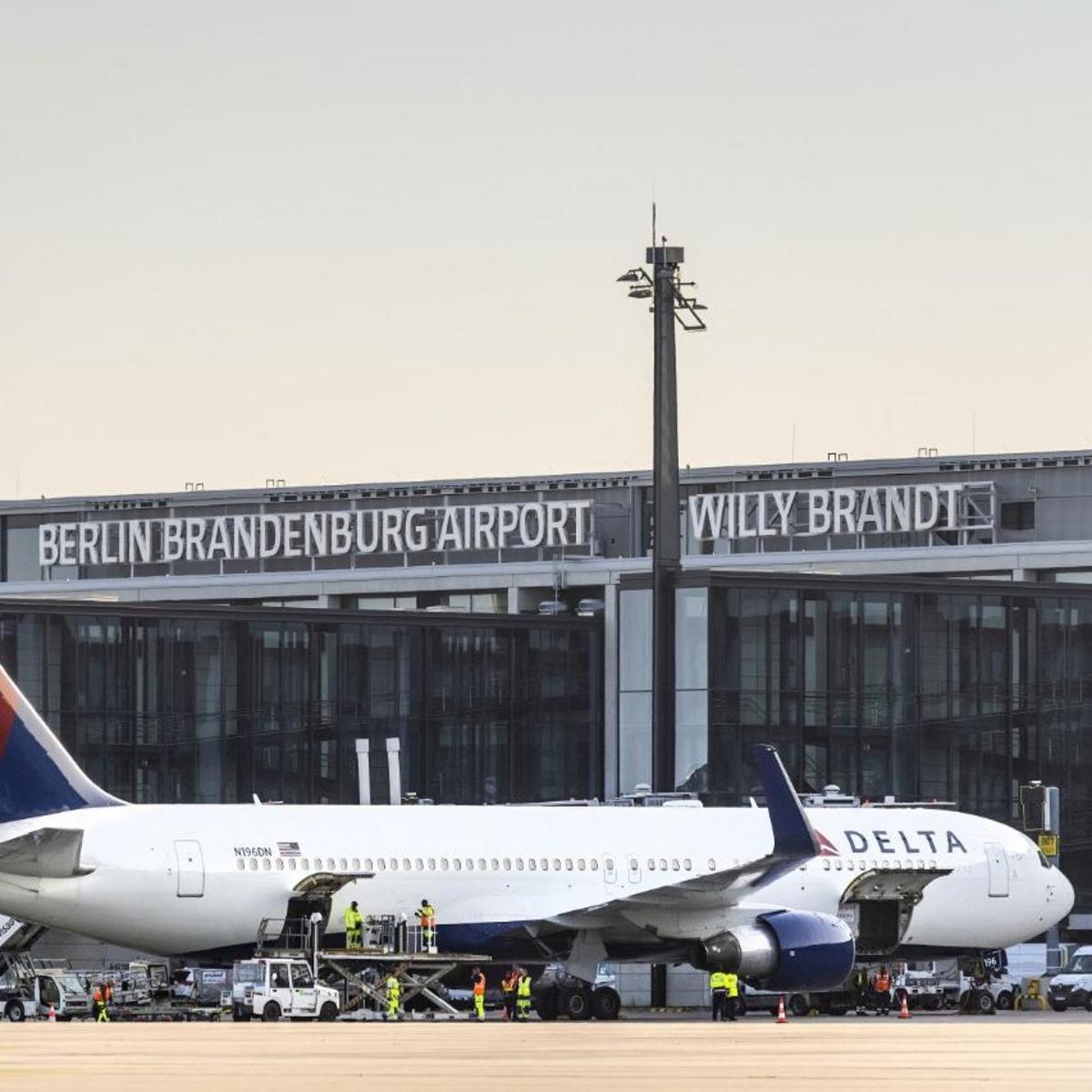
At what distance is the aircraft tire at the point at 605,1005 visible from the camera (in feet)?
168

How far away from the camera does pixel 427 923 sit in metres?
49.7

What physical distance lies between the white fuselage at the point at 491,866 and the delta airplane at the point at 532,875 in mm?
38

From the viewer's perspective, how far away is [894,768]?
7088cm

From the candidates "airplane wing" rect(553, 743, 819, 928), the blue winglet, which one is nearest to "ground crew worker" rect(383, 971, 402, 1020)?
"airplane wing" rect(553, 743, 819, 928)

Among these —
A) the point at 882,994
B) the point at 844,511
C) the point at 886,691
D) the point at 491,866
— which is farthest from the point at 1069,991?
the point at 844,511

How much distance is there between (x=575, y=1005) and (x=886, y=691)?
21737 millimetres

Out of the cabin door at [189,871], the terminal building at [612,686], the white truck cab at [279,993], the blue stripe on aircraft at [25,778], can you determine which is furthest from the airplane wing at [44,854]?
the terminal building at [612,686]

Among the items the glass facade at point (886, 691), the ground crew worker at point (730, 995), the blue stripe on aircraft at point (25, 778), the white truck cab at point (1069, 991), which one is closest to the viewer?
the blue stripe on aircraft at point (25, 778)

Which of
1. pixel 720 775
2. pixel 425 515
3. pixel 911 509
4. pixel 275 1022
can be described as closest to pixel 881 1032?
pixel 275 1022

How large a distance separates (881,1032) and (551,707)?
3670 centimetres

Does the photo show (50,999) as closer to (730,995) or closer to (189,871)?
(189,871)

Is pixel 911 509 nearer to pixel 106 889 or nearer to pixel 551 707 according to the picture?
pixel 551 707

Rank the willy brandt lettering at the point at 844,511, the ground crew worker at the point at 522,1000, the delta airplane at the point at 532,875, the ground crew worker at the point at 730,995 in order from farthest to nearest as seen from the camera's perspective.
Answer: the willy brandt lettering at the point at 844,511 < the ground crew worker at the point at 522,1000 < the ground crew worker at the point at 730,995 < the delta airplane at the point at 532,875

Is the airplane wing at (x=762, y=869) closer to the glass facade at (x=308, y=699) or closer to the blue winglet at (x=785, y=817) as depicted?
the blue winglet at (x=785, y=817)
